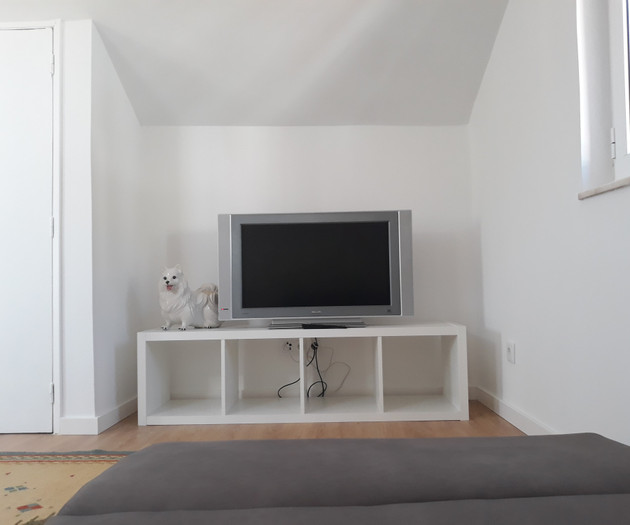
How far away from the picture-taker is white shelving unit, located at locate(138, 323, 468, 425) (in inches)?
A: 118

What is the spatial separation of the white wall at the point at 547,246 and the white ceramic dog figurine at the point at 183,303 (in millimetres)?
1650

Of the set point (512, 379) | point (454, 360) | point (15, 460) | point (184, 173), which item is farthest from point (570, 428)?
point (184, 173)

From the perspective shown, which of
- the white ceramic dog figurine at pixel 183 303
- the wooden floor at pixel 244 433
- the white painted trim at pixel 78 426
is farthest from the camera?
the white ceramic dog figurine at pixel 183 303

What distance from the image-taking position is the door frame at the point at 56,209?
9.27 feet

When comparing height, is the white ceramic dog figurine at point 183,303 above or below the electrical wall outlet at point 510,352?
above

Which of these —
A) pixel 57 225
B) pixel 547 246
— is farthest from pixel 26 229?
pixel 547 246

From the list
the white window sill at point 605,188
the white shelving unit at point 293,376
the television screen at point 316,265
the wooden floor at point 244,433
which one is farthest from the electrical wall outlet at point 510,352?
the white window sill at point 605,188

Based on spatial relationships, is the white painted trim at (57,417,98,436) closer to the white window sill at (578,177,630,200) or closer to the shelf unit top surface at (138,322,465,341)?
the shelf unit top surface at (138,322,465,341)

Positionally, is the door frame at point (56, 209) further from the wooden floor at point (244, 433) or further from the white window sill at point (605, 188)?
the white window sill at point (605, 188)

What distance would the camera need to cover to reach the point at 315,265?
10.5ft

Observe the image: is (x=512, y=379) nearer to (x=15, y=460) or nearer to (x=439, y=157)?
(x=439, y=157)

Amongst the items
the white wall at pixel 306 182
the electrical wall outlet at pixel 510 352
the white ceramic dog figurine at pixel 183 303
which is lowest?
the electrical wall outlet at pixel 510 352

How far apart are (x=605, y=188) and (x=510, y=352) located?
1242 millimetres

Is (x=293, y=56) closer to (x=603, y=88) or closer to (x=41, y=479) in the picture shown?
(x=603, y=88)
